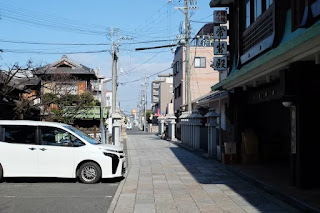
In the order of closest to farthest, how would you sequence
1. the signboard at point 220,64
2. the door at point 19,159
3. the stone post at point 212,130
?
1. the door at point 19,159
2. the signboard at point 220,64
3. the stone post at point 212,130

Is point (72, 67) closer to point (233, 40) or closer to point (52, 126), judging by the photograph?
point (233, 40)

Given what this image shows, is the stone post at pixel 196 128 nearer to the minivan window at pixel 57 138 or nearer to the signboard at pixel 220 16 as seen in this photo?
the signboard at pixel 220 16

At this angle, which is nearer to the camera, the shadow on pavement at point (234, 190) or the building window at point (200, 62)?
the shadow on pavement at point (234, 190)

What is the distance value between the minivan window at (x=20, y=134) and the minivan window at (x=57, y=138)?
0.27 metres

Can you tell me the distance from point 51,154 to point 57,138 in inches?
22.0

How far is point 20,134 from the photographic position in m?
11.7

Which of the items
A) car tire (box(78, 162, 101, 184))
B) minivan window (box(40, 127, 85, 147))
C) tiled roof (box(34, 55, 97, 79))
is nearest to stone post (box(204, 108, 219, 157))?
car tire (box(78, 162, 101, 184))

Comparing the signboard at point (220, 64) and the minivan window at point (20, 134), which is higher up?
the signboard at point (220, 64)

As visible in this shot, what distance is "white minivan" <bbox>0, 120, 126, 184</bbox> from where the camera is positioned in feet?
37.3

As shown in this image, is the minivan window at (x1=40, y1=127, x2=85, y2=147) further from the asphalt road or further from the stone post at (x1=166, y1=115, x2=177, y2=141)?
the stone post at (x1=166, y1=115, x2=177, y2=141)

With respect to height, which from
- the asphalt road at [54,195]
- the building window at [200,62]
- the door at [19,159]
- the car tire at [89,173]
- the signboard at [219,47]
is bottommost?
the asphalt road at [54,195]

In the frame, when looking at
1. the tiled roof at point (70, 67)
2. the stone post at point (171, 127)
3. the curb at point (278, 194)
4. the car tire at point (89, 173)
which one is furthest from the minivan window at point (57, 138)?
the tiled roof at point (70, 67)

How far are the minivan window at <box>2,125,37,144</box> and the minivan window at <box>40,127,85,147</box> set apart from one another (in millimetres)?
272

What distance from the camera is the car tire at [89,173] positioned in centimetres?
1156
